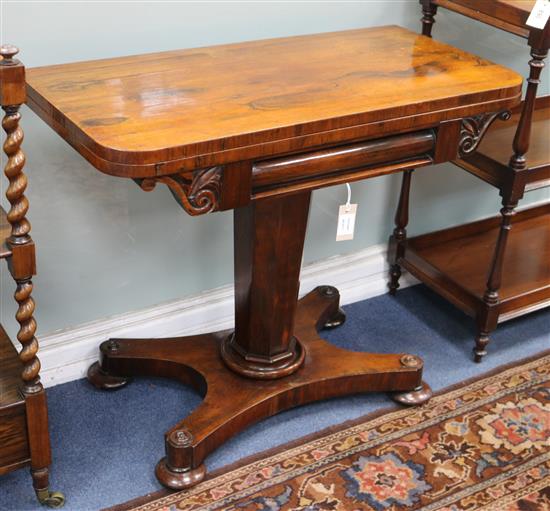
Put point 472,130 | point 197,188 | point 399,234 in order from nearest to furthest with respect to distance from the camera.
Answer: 1. point 197,188
2. point 472,130
3. point 399,234

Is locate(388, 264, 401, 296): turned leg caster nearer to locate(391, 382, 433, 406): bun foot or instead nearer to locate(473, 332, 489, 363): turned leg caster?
Result: locate(473, 332, 489, 363): turned leg caster

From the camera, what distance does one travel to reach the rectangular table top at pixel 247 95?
5.41ft

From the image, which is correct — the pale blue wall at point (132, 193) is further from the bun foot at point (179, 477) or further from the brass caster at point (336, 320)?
the bun foot at point (179, 477)

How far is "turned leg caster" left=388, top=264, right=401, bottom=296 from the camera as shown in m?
2.86

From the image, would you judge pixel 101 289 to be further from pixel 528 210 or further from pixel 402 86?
pixel 528 210

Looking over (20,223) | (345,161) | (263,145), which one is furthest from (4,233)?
(345,161)

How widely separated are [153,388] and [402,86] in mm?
1053

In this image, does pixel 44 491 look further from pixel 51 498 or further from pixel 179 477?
pixel 179 477

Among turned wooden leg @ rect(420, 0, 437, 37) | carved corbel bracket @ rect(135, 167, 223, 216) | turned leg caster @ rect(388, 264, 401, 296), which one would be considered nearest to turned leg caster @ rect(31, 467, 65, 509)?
carved corbel bracket @ rect(135, 167, 223, 216)

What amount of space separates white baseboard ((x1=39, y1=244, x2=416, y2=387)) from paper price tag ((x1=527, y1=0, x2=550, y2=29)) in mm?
975

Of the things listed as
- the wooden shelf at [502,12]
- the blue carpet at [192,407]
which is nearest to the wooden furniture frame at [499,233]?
the wooden shelf at [502,12]

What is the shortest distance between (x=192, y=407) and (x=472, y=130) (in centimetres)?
100

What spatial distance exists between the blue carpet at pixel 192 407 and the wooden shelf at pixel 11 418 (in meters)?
0.18

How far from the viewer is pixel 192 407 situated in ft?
7.72
